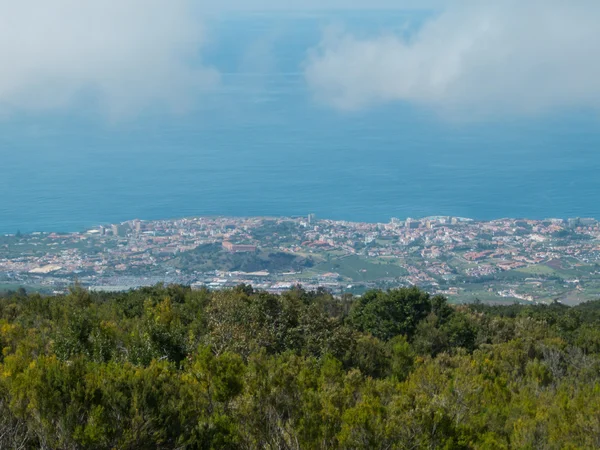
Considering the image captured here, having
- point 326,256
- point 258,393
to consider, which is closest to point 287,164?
point 326,256

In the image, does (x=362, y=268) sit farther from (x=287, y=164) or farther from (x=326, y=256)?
(x=287, y=164)

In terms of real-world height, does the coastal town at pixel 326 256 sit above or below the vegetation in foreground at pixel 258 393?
above

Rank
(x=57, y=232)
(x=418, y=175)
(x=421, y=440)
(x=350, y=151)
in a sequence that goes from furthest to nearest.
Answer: (x=350, y=151)
(x=418, y=175)
(x=57, y=232)
(x=421, y=440)

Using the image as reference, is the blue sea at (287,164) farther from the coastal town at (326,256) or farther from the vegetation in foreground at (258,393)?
the vegetation in foreground at (258,393)

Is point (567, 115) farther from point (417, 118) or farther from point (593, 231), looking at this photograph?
point (593, 231)

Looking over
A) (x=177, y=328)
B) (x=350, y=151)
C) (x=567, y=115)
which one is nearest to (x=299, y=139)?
(x=350, y=151)

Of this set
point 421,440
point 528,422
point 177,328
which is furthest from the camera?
point 177,328

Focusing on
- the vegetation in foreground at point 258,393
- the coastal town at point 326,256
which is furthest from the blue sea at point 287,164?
the vegetation in foreground at point 258,393
